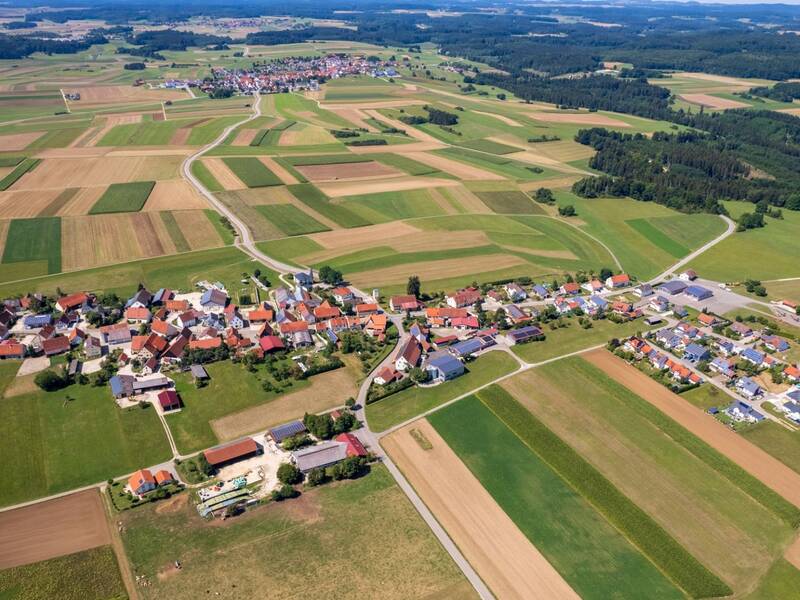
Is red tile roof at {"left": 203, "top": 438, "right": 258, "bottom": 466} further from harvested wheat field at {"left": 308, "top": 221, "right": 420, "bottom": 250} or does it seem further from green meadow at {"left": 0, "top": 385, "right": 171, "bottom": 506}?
harvested wheat field at {"left": 308, "top": 221, "right": 420, "bottom": 250}

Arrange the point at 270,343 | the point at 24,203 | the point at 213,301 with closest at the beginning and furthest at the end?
the point at 270,343, the point at 213,301, the point at 24,203

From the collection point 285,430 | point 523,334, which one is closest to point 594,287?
point 523,334

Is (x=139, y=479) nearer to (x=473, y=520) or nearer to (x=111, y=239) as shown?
(x=473, y=520)

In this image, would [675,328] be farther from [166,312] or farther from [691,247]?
[166,312]

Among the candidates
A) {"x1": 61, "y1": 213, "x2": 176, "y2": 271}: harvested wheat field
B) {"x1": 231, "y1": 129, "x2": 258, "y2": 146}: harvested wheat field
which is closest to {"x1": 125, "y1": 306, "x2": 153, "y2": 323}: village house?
{"x1": 61, "y1": 213, "x2": 176, "y2": 271}: harvested wheat field

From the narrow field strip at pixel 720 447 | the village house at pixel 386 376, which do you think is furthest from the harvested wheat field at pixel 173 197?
the narrow field strip at pixel 720 447

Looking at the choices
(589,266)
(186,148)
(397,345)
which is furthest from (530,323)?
(186,148)
